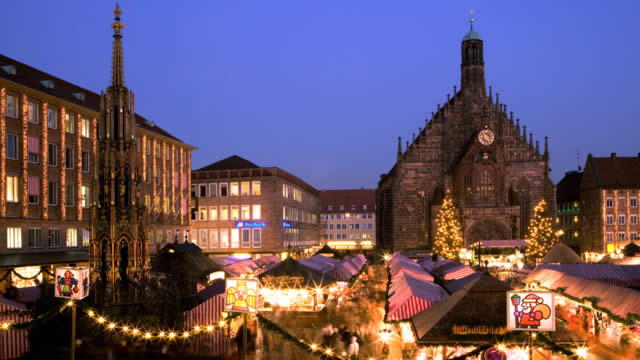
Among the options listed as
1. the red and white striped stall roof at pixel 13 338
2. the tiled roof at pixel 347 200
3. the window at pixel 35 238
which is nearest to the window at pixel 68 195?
the window at pixel 35 238

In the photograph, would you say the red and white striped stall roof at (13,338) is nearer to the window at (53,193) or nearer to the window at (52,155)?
the window at (53,193)

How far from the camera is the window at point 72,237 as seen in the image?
3662cm

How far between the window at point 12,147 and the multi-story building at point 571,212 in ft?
196

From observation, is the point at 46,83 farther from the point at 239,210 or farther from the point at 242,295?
the point at 242,295

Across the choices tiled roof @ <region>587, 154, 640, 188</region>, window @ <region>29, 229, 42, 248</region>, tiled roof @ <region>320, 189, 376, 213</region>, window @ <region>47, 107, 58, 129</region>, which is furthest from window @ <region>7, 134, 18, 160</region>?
tiled roof @ <region>320, 189, 376, 213</region>

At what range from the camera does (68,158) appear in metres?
36.8

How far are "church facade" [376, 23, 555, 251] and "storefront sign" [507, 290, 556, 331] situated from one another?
5319cm

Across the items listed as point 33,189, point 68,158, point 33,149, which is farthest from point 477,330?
point 68,158

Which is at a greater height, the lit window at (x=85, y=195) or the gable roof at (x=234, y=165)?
the gable roof at (x=234, y=165)

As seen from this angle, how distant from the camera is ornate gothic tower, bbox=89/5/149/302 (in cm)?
1666

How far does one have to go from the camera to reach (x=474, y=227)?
62375 mm

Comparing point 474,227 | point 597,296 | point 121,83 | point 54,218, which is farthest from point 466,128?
point 121,83

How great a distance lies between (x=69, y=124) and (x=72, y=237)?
6.70 m

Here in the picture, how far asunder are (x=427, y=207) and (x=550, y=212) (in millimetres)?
12436
